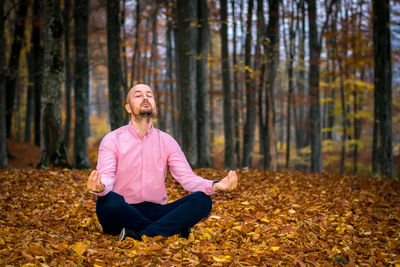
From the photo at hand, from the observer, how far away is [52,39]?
365 inches

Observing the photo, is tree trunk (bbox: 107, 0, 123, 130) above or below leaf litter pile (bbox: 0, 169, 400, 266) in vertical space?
above

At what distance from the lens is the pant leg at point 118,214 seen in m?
3.76

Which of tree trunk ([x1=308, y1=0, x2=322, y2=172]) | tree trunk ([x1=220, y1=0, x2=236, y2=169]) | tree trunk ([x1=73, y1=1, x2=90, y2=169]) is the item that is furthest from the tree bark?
tree trunk ([x1=73, y1=1, x2=90, y2=169])

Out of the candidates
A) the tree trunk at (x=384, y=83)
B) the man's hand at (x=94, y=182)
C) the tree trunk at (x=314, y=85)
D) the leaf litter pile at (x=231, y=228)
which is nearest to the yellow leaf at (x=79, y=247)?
the leaf litter pile at (x=231, y=228)

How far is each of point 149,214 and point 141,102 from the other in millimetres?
1381

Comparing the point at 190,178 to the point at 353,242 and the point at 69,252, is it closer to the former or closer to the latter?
the point at 69,252

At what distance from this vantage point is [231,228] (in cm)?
480

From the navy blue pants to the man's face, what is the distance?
0.99 metres

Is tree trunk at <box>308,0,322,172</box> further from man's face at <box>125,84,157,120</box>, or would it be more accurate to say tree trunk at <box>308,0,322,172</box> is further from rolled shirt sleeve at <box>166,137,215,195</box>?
man's face at <box>125,84,157,120</box>

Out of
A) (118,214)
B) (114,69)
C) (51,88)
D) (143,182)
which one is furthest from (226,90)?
(118,214)

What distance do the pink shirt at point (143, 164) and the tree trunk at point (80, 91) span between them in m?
9.20

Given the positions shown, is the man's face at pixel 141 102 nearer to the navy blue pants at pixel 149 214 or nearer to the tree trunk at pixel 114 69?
the navy blue pants at pixel 149 214

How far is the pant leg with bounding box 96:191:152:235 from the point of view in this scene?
3756 mm

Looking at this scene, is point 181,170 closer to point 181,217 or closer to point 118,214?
point 181,217
